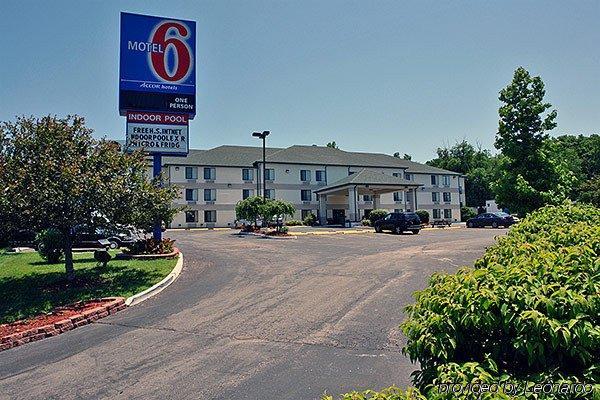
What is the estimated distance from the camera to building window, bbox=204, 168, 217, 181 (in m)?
56.8

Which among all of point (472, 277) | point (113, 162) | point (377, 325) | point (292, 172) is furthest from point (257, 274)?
point (292, 172)

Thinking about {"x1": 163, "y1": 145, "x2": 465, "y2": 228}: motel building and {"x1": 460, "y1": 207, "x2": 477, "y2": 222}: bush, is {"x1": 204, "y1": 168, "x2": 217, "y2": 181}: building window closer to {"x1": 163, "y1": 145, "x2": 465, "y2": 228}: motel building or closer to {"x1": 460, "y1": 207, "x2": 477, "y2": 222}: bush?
{"x1": 163, "y1": 145, "x2": 465, "y2": 228}: motel building

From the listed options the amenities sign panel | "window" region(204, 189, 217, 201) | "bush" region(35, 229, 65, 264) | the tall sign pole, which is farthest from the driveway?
"window" region(204, 189, 217, 201)

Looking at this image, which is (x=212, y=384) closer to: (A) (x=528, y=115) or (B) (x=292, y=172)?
(A) (x=528, y=115)

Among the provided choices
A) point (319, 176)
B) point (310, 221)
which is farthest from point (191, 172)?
point (319, 176)

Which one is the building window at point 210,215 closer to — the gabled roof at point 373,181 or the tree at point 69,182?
the gabled roof at point 373,181

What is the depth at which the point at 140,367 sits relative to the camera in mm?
6238

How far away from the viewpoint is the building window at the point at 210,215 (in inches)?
2229

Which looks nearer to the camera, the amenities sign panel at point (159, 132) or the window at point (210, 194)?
the amenities sign panel at point (159, 132)

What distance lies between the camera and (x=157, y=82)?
1867 centimetres

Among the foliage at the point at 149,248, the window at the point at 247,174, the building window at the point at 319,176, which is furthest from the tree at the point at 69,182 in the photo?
the building window at the point at 319,176

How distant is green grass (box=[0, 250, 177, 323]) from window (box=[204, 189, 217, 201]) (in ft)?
131

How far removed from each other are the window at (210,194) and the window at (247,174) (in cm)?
430

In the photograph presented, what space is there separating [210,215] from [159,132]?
128ft
